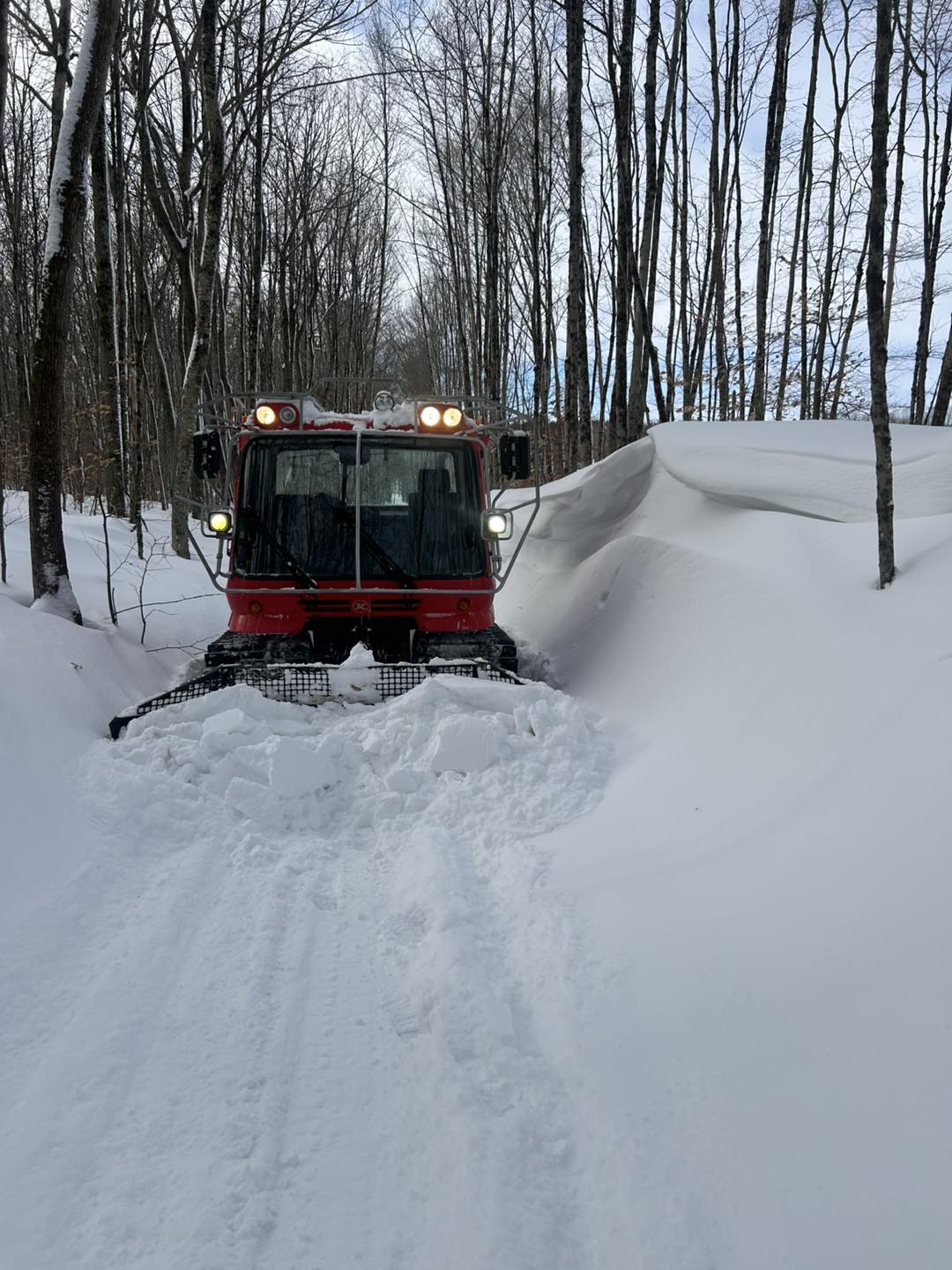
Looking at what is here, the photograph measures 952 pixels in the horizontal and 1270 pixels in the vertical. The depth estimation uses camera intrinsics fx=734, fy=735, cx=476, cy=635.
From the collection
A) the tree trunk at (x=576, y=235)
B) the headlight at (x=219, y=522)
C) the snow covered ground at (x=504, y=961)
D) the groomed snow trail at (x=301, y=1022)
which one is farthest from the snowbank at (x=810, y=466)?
the tree trunk at (x=576, y=235)

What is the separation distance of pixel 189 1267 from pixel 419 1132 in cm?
53

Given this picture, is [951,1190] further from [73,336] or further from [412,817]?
[73,336]

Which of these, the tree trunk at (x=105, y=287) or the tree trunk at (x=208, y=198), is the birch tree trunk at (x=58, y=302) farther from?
the tree trunk at (x=105, y=287)

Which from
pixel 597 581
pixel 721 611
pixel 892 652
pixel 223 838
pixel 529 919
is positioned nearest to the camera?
pixel 529 919

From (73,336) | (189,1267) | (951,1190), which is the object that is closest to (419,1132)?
(189,1267)

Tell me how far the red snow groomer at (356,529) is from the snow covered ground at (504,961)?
93 cm

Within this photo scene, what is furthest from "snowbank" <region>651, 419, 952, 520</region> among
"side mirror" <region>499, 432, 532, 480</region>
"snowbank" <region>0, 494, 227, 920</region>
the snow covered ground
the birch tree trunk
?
the birch tree trunk

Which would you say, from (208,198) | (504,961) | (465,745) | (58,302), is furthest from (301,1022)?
(208,198)

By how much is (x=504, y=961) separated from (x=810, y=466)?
4.68 meters

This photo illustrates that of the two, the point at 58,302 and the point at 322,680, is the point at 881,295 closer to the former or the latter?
the point at 322,680

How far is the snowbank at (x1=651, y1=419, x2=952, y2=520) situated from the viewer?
498 centimetres

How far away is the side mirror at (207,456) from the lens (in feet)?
15.9

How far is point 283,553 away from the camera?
487 cm

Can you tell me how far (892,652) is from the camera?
330 centimetres
